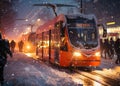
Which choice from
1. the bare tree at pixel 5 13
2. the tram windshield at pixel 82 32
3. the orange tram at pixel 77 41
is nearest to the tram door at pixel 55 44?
the orange tram at pixel 77 41

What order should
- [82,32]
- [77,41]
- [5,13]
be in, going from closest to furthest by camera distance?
[77,41], [82,32], [5,13]

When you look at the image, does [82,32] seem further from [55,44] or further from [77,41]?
[55,44]

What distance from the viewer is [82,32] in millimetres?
18859

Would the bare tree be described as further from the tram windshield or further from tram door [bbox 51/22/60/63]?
the tram windshield

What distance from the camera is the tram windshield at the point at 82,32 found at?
18516mm

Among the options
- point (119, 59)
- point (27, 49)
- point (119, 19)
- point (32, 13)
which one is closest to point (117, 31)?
point (119, 19)

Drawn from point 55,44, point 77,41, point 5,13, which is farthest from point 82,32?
point 5,13

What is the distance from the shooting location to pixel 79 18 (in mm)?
19656

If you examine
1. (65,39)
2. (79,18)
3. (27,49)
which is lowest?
(27,49)

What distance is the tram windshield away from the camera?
18516 mm

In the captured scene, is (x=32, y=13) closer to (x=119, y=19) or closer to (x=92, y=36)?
(x=119, y=19)

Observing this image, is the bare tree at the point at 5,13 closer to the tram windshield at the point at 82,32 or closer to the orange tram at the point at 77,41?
the orange tram at the point at 77,41

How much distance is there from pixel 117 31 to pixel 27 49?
15765 millimetres

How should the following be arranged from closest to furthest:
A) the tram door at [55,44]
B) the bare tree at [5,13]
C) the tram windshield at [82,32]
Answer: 1. the tram windshield at [82,32]
2. the tram door at [55,44]
3. the bare tree at [5,13]
